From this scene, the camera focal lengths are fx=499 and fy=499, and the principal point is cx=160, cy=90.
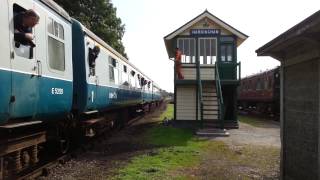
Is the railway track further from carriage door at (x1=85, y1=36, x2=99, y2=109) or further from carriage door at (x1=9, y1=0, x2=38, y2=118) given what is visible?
carriage door at (x1=9, y1=0, x2=38, y2=118)

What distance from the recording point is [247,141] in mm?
16000

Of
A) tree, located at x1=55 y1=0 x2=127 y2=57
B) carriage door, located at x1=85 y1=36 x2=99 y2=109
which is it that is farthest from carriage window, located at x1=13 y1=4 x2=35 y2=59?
tree, located at x1=55 y1=0 x2=127 y2=57

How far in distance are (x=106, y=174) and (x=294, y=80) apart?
4.19 meters

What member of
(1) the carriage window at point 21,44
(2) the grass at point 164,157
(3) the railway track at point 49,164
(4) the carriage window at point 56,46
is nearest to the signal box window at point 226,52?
(2) the grass at point 164,157

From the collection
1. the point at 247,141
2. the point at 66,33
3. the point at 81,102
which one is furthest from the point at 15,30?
the point at 247,141

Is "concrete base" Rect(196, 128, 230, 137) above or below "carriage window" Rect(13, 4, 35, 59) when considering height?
below

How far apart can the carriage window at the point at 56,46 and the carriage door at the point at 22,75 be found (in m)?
1.04

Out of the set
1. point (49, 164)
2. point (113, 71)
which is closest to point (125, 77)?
point (113, 71)

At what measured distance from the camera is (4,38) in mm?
6922

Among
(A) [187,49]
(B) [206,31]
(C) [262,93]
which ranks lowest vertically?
(C) [262,93]

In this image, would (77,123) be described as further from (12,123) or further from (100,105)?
(12,123)

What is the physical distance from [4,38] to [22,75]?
33.9 inches

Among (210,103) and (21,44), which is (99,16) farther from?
(21,44)

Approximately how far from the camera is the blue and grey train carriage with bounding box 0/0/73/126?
7.05m
